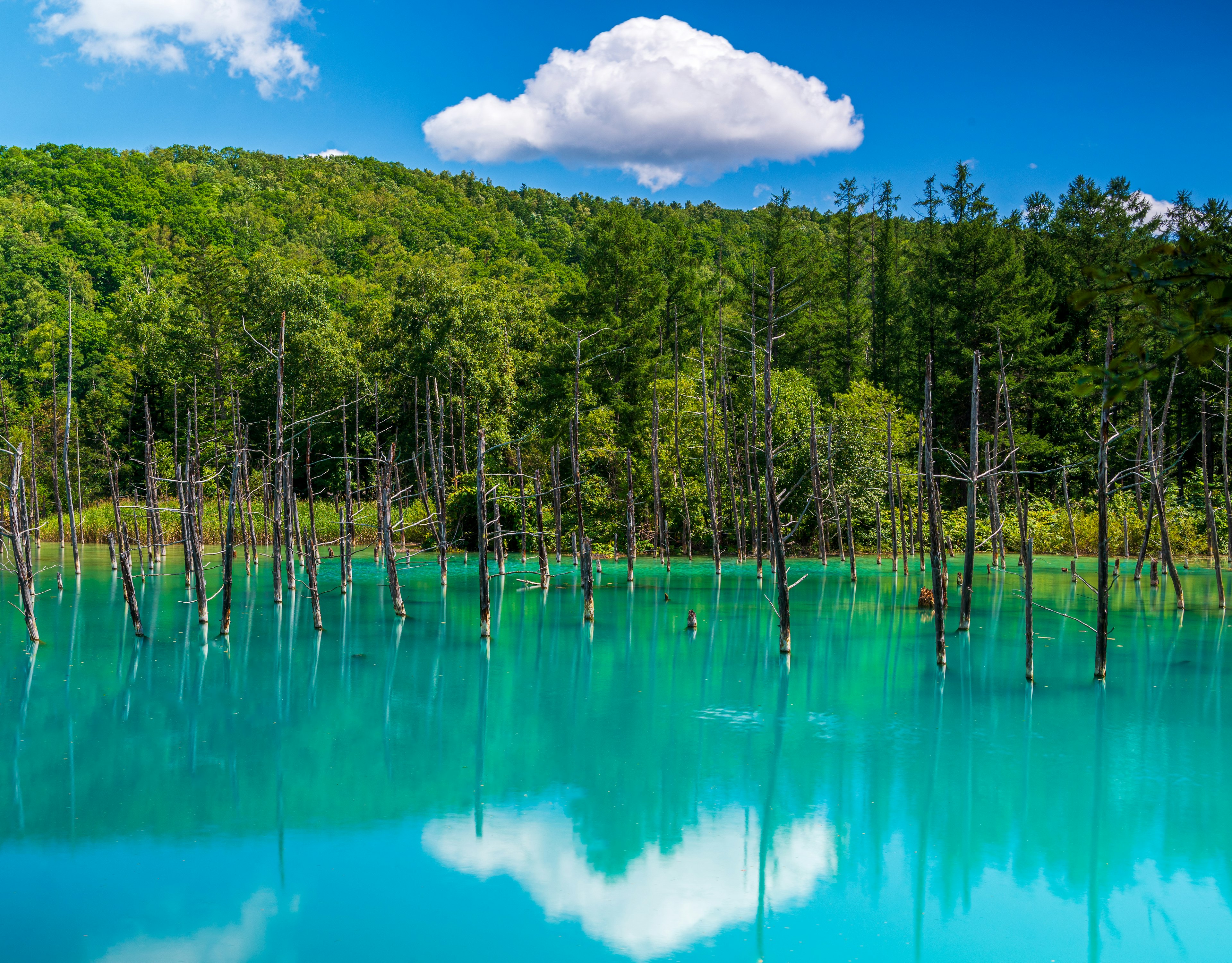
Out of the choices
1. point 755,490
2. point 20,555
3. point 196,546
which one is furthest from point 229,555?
point 755,490

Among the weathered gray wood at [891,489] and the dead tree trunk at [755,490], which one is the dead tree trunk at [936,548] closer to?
the dead tree trunk at [755,490]

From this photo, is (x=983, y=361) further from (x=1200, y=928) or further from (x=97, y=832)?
(x=97, y=832)

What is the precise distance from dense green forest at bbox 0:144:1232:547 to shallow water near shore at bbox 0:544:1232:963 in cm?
1433

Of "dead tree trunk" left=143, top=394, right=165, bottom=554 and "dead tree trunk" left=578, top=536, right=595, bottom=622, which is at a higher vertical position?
"dead tree trunk" left=143, top=394, right=165, bottom=554

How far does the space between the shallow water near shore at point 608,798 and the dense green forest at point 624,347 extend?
1433cm

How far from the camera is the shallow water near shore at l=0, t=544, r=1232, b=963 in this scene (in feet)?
27.6

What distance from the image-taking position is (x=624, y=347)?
42062 mm

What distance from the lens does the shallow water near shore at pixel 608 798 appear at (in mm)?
8414

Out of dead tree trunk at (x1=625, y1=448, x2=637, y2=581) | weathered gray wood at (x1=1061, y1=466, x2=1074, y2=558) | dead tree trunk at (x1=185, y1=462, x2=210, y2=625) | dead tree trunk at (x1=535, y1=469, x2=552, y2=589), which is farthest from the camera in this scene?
weathered gray wood at (x1=1061, y1=466, x2=1074, y2=558)

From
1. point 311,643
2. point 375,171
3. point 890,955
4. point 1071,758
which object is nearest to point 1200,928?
point 890,955

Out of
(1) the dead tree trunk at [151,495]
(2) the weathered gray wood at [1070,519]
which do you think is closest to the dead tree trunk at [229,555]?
(1) the dead tree trunk at [151,495]

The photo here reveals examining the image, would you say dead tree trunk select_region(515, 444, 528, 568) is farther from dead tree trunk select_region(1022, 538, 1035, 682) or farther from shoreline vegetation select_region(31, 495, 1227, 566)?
dead tree trunk select_region(1022, 538, 1035, 682)

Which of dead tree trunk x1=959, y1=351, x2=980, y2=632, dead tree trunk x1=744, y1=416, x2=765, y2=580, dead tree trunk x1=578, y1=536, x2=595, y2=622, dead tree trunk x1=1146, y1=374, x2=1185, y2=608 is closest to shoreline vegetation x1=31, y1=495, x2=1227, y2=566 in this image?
dead tree trunk x1=744, y1=416, x2=765, y2=580

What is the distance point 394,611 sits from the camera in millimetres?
25812
